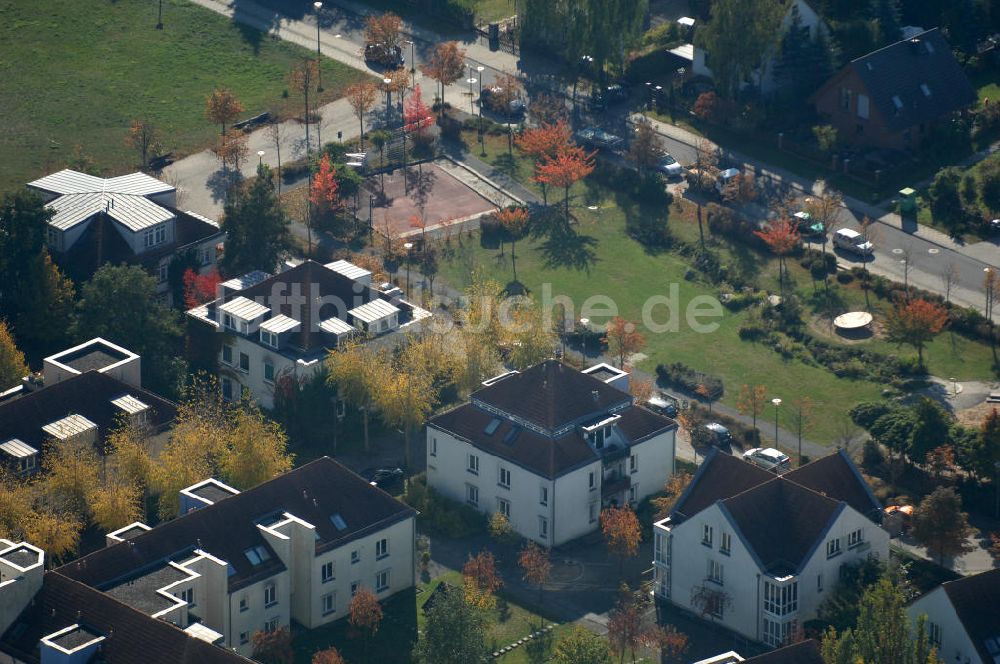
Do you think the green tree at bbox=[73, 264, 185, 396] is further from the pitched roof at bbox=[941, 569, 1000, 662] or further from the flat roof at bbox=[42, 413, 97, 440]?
the pitched roof at bbox=[941, 569, 1000, 662]

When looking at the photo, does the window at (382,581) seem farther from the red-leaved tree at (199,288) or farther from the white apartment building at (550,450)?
the red-leaved tree at (199,288)

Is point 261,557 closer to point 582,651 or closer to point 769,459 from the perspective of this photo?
point 582,651

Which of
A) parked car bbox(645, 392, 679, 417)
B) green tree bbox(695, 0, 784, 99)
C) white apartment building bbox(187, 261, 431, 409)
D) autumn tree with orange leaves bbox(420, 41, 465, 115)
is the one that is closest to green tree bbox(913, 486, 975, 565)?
parked car bbox(645, 392, 679, 417)

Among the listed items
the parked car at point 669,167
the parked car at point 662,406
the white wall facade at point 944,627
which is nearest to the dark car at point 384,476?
the parked car at point 662,406

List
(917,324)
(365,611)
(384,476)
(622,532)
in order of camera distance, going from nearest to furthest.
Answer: (365,611) < (622,532) < (384,476) < (917,324)

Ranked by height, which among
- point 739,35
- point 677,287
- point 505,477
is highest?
point 739,35

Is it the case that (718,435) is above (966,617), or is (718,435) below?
below

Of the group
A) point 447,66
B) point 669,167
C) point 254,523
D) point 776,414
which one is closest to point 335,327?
point 254,523

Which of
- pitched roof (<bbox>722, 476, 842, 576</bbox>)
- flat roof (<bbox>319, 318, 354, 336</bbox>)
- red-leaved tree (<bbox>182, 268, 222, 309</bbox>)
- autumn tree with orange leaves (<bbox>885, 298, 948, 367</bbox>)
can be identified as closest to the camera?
pitched roof (<bbox>722, 476, 842, 576</bbox>)

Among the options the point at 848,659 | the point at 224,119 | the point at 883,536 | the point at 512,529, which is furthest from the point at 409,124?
the point at 848,659
